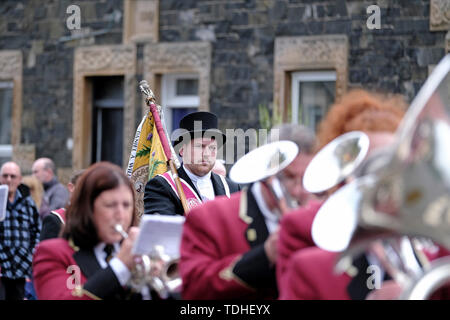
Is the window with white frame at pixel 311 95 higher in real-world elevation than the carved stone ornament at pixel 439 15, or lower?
lower

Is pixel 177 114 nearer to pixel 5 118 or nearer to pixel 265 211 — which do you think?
pixel 5 118

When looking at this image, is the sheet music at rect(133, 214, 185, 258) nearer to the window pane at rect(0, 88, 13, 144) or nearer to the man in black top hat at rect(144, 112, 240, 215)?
the man in black top hat at rect(144, 112, 240, 215)

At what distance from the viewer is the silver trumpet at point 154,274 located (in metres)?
3.77

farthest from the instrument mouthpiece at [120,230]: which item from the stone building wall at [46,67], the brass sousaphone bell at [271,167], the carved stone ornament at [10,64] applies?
the carved stone ornament at [10,64]

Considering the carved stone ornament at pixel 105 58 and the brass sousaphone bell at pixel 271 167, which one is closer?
the brass sousaphone bell at pixel 271 167

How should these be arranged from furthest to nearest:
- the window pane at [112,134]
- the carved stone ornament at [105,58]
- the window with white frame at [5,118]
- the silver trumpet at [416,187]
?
the window with white frame at [5,118] → the window pane at [112,134] → the carved stone ornament at [105,58] → the silver trumpet at [416,187]

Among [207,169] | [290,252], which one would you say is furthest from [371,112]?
[207,169]

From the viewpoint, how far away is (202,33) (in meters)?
12.8

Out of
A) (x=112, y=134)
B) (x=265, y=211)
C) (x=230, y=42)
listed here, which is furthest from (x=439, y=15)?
(x=265, y=211)

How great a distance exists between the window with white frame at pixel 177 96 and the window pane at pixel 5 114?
2.52m

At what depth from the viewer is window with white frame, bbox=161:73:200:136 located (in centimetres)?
1323

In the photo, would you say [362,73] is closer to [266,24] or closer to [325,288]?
[266,24]

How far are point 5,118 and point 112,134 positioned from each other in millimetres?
1726

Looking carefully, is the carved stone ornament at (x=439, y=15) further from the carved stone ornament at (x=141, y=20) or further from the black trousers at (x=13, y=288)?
the black trousers at (x=13, y=288)
